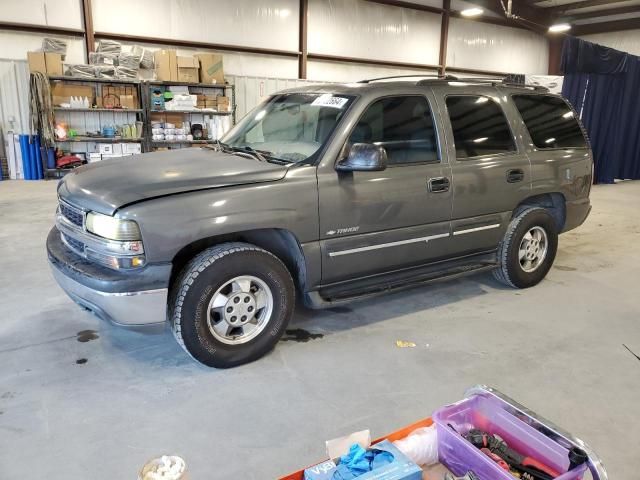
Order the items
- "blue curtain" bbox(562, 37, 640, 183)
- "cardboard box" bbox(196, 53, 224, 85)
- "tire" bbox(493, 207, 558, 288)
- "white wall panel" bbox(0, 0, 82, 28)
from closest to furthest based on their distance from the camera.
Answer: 1. "tire" bbox(493, 207, 558, 288)
2. "white wall panel" bbox(0, 0, 82, 28)
3. "cardboard box" bbox(196, 53, 224, 85)
4. "blue curtain" bbox(562, 37, 640, 183)

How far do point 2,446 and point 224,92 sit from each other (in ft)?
36.2

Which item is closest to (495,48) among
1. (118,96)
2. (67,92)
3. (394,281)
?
(118,96)

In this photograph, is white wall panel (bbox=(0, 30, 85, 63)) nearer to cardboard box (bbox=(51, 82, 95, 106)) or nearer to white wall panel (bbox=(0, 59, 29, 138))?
white wall panel (bbox=(0, 59, 29, 138))

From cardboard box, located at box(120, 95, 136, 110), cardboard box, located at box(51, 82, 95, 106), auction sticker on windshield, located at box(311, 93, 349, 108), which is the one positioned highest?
cardboard box, located at box(51, 82, 95, 106)

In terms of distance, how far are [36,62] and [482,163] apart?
9.65m

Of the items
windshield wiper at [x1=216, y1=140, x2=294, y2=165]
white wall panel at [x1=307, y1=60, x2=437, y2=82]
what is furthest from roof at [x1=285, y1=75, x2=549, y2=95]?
white wall panel at [x1=307, y1=60, x2=437, y2=82]

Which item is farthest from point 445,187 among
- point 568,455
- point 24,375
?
point 24,375

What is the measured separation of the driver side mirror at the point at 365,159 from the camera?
3.26m

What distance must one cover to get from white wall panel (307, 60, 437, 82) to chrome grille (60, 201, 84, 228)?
11.7 metres

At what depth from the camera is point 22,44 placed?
10.8m

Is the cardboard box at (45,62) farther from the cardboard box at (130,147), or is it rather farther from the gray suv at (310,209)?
the gray suv at (310,209)

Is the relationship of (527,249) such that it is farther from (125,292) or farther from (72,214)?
(72,214)

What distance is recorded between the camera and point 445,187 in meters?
3.85

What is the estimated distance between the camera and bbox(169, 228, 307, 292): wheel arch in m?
3.15
